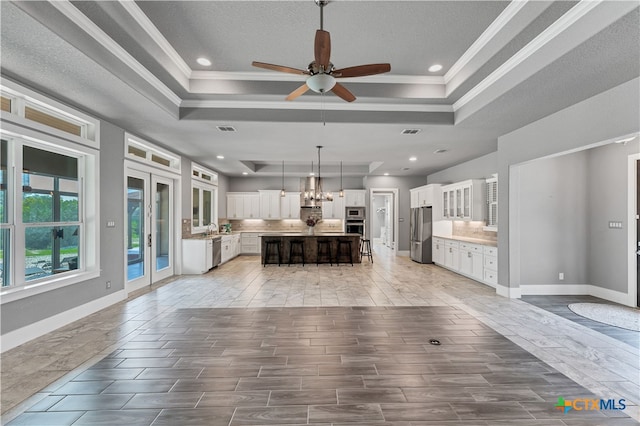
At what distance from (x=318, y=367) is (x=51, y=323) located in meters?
3.30

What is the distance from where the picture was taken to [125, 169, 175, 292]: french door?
544 cm

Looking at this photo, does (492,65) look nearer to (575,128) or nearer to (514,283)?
(575,128)

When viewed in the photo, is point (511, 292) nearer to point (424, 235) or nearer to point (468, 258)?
point (468, 258)

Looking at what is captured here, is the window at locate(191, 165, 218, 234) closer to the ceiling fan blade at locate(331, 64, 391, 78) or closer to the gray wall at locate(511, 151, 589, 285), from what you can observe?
the ceiling fan blade at locate(331, 64, 391, 78)

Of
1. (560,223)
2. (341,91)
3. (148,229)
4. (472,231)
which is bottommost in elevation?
(472,231)

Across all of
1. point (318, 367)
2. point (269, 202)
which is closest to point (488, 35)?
point (318, 367)

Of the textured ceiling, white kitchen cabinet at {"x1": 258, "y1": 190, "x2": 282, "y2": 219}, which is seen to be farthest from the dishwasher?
the textured ceiling

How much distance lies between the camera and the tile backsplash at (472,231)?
6.94m

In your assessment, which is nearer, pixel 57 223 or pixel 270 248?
pixel 57 223

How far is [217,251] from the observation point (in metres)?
8.03

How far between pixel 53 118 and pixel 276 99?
9.15 feet

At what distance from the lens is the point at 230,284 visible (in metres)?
6.12

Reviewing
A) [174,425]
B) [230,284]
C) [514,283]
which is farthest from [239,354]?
[514,283]

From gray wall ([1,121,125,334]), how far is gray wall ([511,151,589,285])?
6755mm
